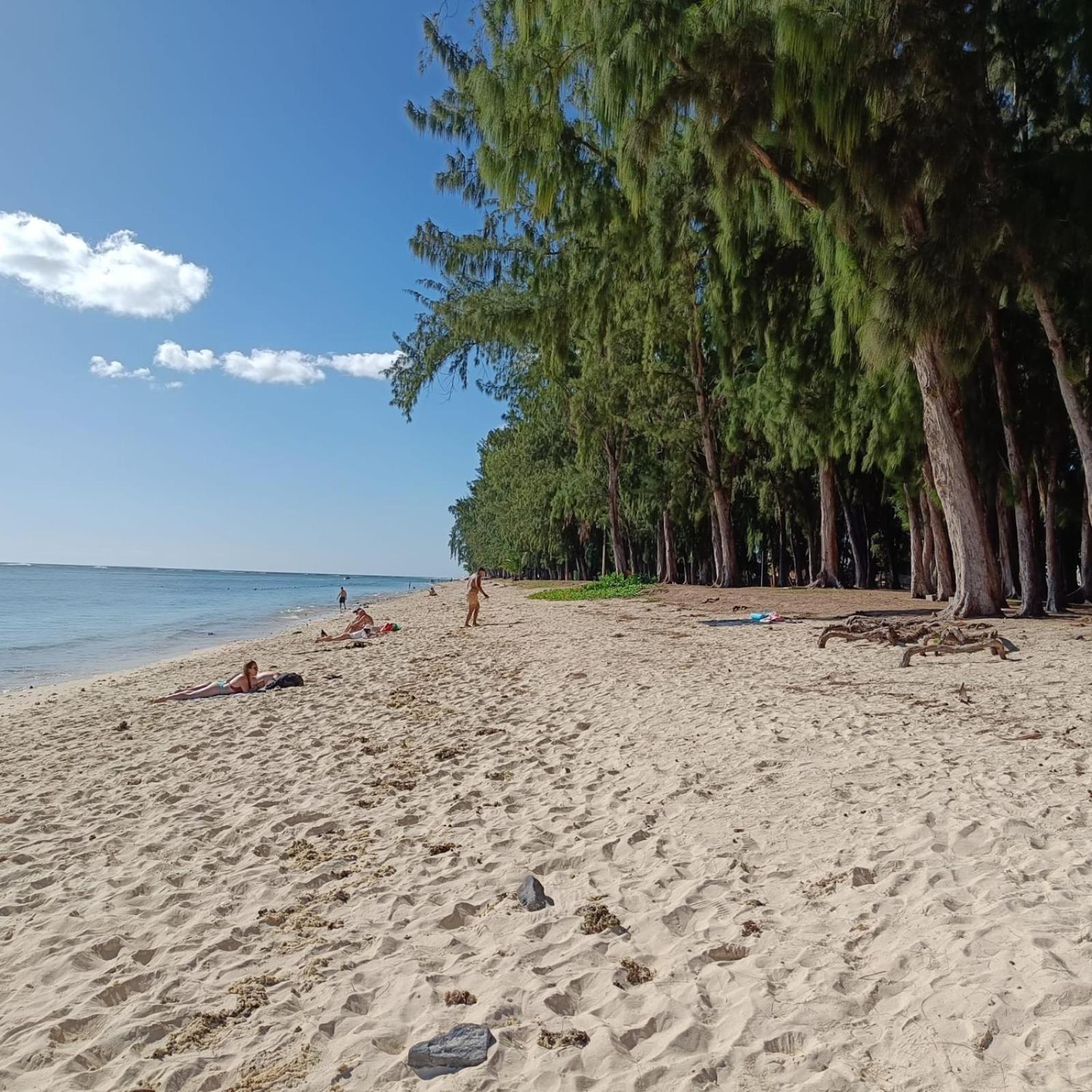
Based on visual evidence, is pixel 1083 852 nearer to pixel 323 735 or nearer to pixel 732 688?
pixel 732 688

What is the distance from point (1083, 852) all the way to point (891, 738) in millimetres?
2400

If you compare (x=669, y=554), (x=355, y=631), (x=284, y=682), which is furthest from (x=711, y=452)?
(x=284, y=682)

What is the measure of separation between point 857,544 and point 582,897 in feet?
103

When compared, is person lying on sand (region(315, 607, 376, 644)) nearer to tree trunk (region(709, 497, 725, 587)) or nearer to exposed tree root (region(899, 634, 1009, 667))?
exposed tree root (region(899, 634, 1009, 667))

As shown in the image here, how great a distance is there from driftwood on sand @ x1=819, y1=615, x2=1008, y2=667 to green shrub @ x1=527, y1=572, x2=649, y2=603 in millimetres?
15635

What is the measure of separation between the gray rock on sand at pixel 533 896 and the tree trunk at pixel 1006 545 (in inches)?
688

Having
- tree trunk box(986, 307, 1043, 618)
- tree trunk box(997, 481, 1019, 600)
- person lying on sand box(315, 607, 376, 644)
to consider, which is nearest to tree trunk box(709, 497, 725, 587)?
tree trunk box(997, 481, 1019, 600)

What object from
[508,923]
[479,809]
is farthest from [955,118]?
[508,923]

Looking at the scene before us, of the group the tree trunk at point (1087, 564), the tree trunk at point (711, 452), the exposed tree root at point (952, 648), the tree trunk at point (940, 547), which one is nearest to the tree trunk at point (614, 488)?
the tree trunk at point (711, 452)

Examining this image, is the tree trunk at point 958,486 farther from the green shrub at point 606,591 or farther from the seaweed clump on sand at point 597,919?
the green shrub at point 606,591

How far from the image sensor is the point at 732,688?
30.1 ft

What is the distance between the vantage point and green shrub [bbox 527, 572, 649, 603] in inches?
1184

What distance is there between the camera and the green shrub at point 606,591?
1184 inches

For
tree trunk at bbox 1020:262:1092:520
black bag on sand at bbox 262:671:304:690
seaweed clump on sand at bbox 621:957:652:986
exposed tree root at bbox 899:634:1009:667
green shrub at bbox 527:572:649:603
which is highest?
tree trunk at bbox 1020:262:1092:520
